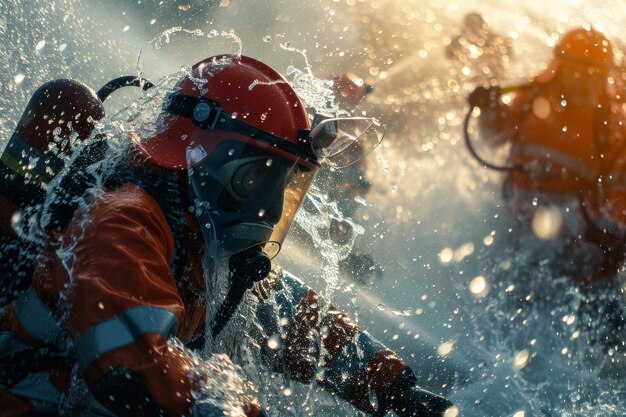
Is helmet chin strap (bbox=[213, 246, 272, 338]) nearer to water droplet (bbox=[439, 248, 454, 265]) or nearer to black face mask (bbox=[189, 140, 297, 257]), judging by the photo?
black face mask (bbox=[189, 140, 297, 257])

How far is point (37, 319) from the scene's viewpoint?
1.67m

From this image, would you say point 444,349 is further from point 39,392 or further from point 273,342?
point 39,392

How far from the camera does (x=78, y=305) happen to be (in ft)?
4.53

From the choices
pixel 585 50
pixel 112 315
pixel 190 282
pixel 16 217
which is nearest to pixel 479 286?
pixel 585 50

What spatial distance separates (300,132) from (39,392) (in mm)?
1263

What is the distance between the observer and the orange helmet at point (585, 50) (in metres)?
3.87

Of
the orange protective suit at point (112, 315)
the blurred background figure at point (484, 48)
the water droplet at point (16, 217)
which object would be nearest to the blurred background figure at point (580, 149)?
the blurred background figure at point (484, 48)

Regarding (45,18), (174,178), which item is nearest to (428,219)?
(45,18)

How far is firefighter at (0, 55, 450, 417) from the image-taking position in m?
1.36

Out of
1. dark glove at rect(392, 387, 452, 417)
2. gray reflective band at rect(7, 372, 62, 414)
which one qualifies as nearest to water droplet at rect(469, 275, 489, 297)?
dark glove at rect(392, 387, 452, 417)

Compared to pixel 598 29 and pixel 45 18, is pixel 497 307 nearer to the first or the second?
pixel 598 29

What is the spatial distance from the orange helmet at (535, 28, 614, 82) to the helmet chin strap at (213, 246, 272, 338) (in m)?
3.01

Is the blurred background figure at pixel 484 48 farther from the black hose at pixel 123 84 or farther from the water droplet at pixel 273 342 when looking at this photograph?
the water droplet at pixel 273 342

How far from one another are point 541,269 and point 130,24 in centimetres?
1804
